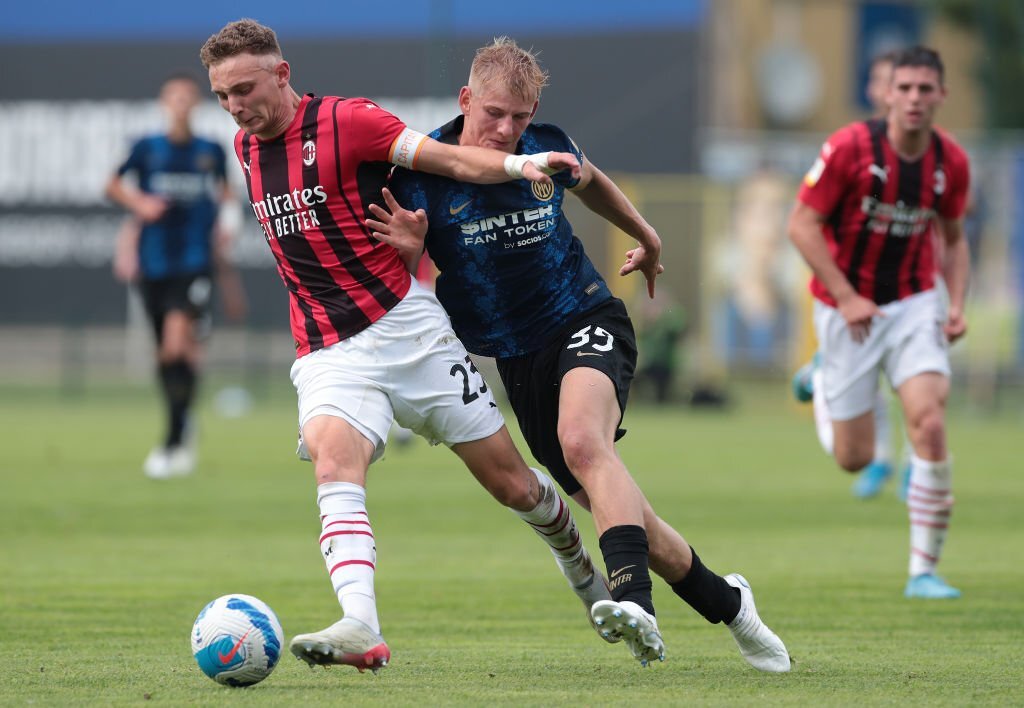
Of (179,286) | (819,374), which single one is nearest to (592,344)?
(819,374)

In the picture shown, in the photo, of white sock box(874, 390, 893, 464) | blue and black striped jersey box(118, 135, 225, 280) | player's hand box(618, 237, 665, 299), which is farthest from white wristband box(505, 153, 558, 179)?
blue and black striped jersey box(118, 135, 225, 280)

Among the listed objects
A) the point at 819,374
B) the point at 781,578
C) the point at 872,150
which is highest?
the point at 872,150

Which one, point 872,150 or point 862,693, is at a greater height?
point 872,150

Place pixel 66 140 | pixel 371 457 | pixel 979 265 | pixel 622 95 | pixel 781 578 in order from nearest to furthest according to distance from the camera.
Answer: pixel 371 457, pixel 781 578, pixel 979 265, pixel 622 95, pixel 66 140

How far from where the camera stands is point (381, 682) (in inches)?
212

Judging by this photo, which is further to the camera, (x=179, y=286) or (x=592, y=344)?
(x=179, y=286)

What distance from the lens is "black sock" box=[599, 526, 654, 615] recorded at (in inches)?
205

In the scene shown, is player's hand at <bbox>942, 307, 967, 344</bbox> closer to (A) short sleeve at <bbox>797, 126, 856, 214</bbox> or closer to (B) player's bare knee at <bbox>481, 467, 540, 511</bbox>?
(A) short sleeve at <bbox>797, 126, 856, 214</bbox>

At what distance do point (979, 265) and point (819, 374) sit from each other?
17191 mm

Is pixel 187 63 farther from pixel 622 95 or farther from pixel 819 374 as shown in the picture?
pixel 819 374

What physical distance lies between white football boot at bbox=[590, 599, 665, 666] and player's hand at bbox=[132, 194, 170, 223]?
855cm

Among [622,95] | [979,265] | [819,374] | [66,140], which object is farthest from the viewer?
[66,140]

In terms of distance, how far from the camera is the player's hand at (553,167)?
5.33m

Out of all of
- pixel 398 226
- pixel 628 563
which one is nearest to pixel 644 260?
pixel 398 226
